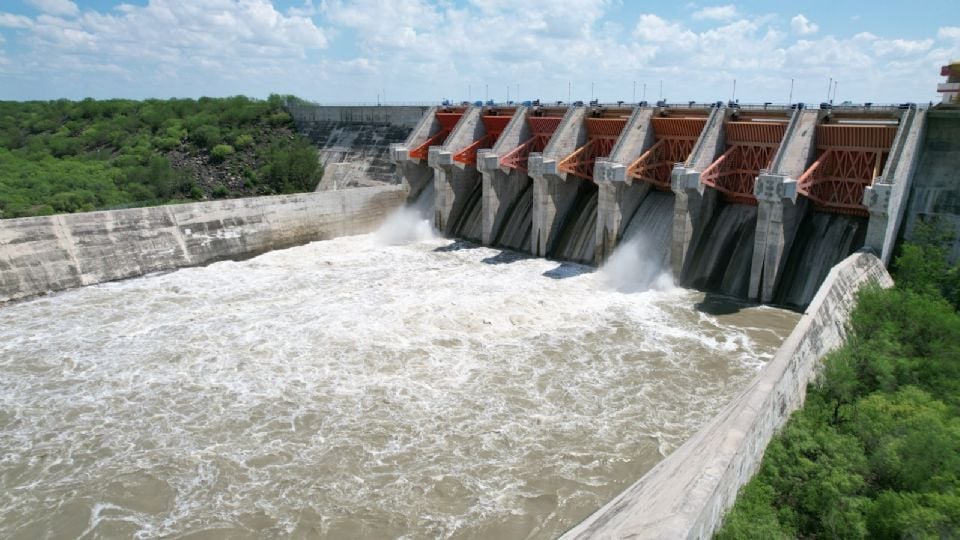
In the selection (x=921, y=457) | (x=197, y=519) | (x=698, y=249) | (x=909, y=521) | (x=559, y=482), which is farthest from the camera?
(x=698, y=249)

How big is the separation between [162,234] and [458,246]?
1240cm

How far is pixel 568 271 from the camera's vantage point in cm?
2431

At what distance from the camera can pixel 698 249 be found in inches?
Result: 886

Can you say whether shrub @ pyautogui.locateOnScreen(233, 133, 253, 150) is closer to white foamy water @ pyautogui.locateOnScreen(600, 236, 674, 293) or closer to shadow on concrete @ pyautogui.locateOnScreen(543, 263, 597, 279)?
shadow on concrete @ pyautogui.locateOnScreen(543, 263, 597, 279)

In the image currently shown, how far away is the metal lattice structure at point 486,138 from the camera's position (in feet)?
99.6

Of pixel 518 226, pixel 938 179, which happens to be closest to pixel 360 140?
pixel 518 226

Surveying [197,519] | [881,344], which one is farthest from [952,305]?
[197,519]

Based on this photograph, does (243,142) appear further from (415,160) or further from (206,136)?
(415,160)

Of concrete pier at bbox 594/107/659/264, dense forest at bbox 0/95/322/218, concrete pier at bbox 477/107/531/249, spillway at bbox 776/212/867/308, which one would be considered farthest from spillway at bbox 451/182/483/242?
spillway at bbox 776/212/867/308

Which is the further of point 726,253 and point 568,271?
point 568,271

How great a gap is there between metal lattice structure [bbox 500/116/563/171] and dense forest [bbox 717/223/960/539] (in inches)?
645

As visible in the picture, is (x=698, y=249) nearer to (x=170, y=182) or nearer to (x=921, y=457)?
(x=921, y=457)

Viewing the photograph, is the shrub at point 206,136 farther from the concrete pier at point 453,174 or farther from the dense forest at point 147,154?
the concrete pier at point 453,174

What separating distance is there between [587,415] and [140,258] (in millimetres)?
18895
